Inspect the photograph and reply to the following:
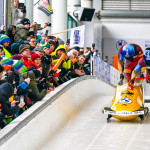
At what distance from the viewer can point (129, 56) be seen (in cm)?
939

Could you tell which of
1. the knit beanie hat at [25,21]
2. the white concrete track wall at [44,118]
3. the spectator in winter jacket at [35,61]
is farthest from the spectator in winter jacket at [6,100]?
the knit beanie hat at [25,21]

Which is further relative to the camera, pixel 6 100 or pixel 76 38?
pixel 76 38

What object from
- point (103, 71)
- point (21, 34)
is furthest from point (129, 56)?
point (103, 71)

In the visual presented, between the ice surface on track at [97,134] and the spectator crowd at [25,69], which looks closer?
the spectator crowd at [25,69]

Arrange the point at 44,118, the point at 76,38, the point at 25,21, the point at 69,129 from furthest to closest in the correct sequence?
the point at 76,38 < the point at 25,21 < the point at 69,129 < the point at 44,118

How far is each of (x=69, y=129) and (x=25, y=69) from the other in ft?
3.73

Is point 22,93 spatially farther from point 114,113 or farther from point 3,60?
point 114,113

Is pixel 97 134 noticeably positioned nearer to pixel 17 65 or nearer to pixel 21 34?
pixel 17 65

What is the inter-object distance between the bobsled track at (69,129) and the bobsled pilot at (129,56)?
36.7 inches

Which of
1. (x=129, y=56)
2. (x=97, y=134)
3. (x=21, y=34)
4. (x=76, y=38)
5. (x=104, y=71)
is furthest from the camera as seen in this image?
(x=104, y=71)

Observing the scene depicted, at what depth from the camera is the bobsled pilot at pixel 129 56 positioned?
9295 millimetres

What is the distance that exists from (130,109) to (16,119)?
263 cm

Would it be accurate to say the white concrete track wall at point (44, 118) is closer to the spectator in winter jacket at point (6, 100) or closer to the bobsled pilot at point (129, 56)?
the spectator in winter jacket at point (6, 100)

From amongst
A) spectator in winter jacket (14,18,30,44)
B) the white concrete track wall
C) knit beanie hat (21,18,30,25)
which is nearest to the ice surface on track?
the white concrete track wall
